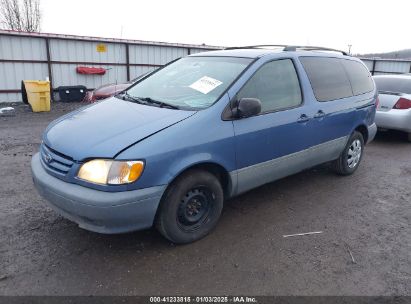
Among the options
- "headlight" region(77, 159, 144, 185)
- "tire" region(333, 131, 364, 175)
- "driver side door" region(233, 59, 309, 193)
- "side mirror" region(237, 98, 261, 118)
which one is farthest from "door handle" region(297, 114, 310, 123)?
"headlight" region(77, 159, 144, 185)

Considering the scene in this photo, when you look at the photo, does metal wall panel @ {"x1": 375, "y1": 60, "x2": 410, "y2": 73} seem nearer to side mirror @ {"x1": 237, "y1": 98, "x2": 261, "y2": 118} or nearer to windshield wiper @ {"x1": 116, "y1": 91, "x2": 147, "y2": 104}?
side mirror @ {"x1": 237, "y1": 98, "x2": 261, "y2": 118}

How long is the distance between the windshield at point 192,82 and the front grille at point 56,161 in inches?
42.9

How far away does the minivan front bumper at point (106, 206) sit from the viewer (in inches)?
104

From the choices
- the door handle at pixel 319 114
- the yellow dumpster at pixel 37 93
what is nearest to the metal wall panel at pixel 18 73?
the yellow dumpster at pixel 37 93

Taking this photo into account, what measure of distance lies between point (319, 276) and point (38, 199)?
125 inches

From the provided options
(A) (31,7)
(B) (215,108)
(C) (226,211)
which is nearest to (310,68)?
(B) (215,108)

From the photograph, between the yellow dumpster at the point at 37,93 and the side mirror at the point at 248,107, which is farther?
the yellow dumpster at the point at 37,93

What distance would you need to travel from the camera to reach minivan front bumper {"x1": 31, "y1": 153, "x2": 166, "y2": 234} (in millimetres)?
2654

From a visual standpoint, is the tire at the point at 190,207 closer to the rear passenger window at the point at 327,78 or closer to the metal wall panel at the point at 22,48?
the rear passenger window at the point at 327,78

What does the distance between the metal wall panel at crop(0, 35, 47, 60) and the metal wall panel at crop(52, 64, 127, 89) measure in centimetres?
73

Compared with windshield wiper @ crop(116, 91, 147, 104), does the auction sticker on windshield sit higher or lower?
higher

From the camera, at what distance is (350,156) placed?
202 inches

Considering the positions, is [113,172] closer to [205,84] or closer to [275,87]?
[205,84]

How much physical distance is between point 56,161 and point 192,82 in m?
1.56
